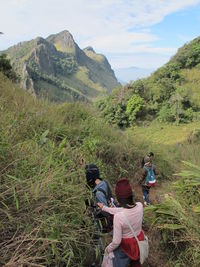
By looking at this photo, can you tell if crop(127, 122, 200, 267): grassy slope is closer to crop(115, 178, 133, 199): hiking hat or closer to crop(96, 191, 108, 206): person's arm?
crop(96, 191, 108, 206): person's arm

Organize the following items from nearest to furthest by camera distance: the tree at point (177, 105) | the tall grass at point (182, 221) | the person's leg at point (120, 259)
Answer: the person's leg at point (120, 259) < the tall grass at point (182, 221) < the tree at point (177, 105)

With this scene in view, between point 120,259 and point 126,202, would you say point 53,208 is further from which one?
point 120,259

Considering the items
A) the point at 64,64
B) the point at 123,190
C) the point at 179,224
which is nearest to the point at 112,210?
the point at 123,190

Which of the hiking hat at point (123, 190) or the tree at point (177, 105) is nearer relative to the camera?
the hiking hat at point (123, 190)

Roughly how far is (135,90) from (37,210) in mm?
26184

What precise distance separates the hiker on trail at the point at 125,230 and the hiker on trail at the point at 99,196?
0.25 meters

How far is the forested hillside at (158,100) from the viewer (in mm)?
26391

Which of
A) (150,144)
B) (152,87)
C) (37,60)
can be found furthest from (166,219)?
(37,60)

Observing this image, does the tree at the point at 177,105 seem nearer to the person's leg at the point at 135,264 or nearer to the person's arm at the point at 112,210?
the person's arm at the point at 112,210

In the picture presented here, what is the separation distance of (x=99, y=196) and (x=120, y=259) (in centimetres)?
65

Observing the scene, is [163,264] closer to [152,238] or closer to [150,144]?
[152,238]

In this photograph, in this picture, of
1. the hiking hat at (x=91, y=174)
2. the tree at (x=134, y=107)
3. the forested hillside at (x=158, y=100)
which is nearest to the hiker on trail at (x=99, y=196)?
the hiking hat at (x=91, y=174)

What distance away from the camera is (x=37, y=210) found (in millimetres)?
2254

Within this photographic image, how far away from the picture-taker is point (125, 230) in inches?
99.3
